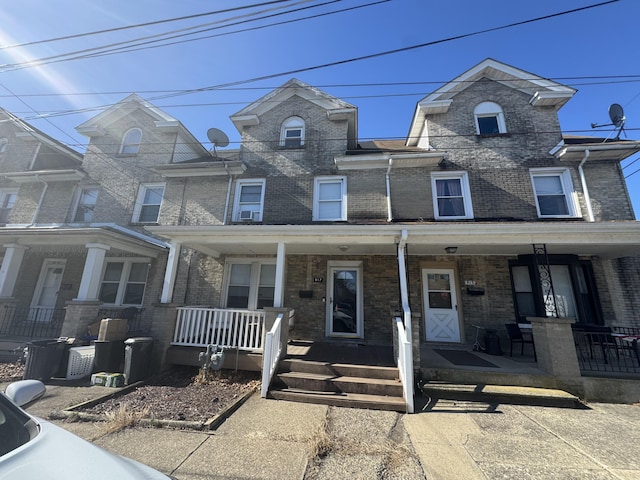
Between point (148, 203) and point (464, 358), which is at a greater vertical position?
point (148, 203)

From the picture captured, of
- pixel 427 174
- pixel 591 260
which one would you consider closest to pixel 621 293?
pixel 591 260

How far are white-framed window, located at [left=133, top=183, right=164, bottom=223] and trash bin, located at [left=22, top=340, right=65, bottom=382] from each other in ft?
16.8

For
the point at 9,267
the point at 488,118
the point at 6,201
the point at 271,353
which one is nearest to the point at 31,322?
the point at 9,267

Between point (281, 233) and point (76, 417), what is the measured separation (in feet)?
15.6

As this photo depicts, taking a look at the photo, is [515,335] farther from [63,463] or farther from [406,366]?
[63,463]

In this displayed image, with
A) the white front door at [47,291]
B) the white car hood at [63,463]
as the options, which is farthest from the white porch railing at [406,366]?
the white front door at [47,291]

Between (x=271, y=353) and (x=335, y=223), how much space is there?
4803mm

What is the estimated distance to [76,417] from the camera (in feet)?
13.4

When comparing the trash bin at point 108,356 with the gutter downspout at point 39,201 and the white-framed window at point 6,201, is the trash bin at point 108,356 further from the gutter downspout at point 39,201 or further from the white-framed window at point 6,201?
the white-framed window at point 6,201

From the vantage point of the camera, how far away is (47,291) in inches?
381

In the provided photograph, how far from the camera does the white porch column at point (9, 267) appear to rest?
327 inches

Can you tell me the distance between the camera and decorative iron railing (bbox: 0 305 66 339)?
8.23 meters

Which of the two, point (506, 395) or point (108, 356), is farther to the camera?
point (108, 356)

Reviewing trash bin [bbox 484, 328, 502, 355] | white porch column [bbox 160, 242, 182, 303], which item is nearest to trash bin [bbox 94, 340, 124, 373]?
white porch column [bbox 160, 242, 182, 303]
